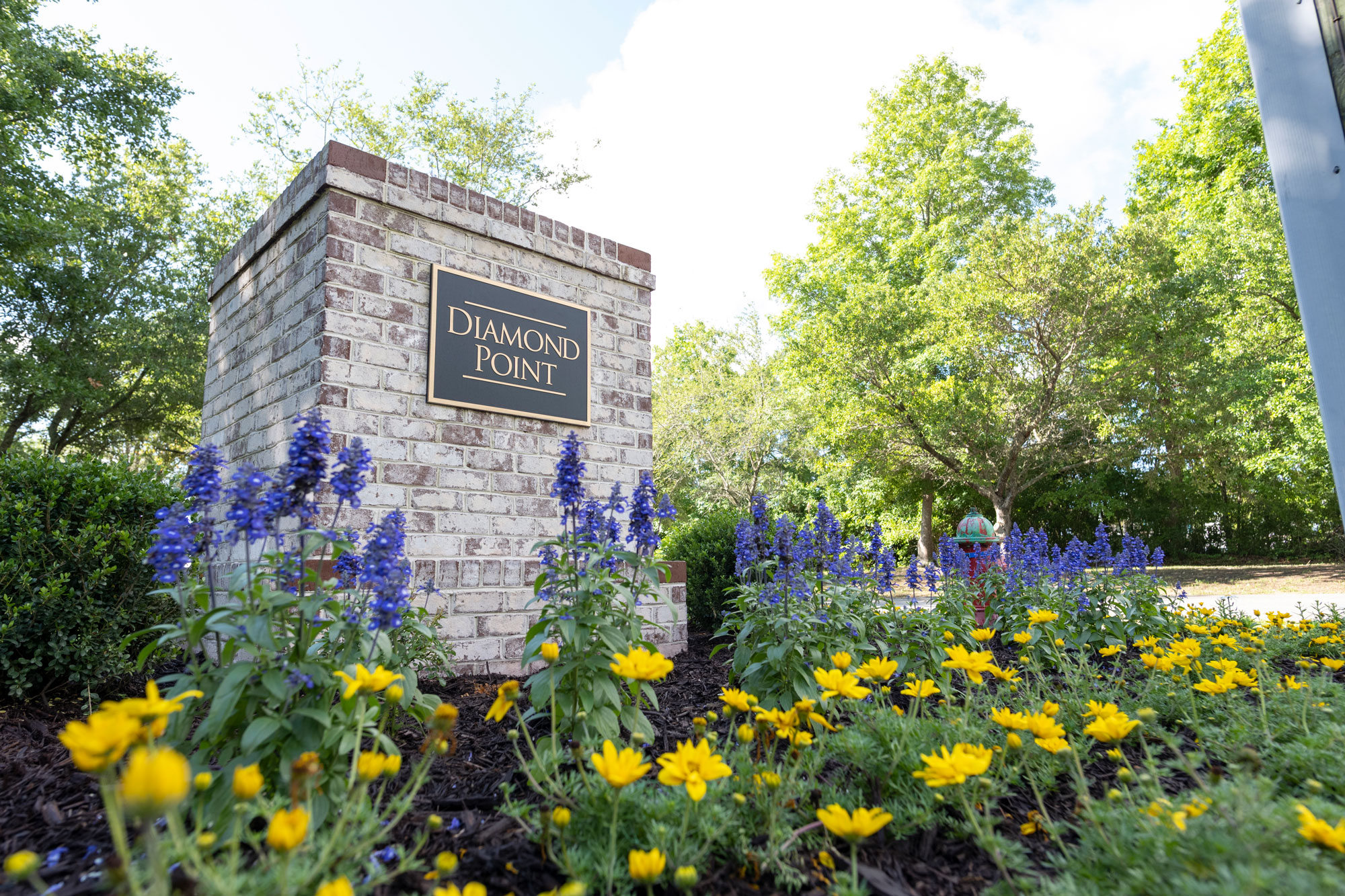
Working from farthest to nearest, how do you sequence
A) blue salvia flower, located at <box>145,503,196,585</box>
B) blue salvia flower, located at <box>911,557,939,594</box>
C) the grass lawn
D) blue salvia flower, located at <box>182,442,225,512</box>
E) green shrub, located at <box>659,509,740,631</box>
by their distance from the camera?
the grass lawn, green shrub, located at <box>659,509,740,631</box>, blue salvia flower, located at <box>911,557,939,594</box>, blue salvia flower, located at <box>182,442,225,512</box>, blue salvia flower, located at <box>145,503,196,585</box>

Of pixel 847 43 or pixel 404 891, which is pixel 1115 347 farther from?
pixel 404 891

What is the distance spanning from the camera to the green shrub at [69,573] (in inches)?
107

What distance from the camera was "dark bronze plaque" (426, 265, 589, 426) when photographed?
11.8 ft

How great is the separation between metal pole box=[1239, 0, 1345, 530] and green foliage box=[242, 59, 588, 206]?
16.9m

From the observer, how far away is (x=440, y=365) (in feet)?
11.6

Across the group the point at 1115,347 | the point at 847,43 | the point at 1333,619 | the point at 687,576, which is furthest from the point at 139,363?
the point at 1115,347

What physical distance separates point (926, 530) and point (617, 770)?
1659 centimetres

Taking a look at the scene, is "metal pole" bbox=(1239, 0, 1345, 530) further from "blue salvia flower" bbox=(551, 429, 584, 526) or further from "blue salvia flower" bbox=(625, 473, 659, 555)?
"blue salvia flower" bbox=(551, 429, 584, 526)

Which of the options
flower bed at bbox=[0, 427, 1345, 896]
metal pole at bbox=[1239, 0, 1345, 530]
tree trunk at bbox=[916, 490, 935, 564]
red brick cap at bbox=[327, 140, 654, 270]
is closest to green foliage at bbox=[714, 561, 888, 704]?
flower bed at bbox=[0, 427, 1345, 896]

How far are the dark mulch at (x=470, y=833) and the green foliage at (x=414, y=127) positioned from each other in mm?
17108

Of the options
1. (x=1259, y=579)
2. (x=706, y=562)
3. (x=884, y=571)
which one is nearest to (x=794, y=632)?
(x=884, y=571)

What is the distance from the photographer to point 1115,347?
39.8 feet

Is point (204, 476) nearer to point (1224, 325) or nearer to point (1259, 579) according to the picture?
point (1224, 325)

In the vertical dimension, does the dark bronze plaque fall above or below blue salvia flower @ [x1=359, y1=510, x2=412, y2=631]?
above
